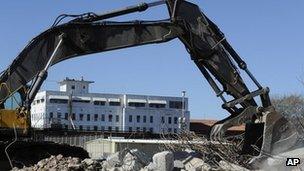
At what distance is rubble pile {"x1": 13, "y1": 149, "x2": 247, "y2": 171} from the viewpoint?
13.4m

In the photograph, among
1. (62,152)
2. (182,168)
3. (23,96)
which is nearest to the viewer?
(182,168)

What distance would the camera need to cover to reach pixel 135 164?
548 inches

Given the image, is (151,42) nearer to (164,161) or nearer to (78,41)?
(78,41)

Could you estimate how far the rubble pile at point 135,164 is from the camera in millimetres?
13422

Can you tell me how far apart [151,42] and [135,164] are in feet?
11.5

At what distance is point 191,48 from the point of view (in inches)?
635

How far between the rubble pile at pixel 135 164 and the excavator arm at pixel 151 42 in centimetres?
168

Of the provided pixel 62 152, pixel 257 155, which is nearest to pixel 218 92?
pixel 257 155

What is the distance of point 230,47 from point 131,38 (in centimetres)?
248

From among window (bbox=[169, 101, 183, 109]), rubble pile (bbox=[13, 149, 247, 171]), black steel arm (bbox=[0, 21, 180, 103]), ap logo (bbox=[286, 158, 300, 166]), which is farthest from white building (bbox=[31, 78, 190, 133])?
ap logo (bbox=[286, 158, 300, 166])

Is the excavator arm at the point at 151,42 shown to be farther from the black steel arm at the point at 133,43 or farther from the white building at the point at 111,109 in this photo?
the white building at the point at 111,109

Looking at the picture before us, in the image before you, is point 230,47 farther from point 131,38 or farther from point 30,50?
point 30,50

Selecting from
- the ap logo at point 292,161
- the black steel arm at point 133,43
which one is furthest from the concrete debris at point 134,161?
the ap logo at point 292,161

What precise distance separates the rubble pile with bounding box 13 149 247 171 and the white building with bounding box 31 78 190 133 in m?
100
